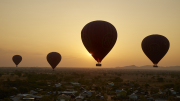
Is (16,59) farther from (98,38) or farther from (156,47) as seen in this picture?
(156,47)

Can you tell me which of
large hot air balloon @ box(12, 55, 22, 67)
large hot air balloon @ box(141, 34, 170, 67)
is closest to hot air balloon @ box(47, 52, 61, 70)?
large hot air balloon @ box(141, 34, 170, 67)

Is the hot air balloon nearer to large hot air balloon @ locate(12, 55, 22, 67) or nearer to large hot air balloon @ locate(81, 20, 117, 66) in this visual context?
large hot air balloon @ locate(81, 20, 117, 66)

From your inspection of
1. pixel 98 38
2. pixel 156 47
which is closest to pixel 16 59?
pixel 98 38

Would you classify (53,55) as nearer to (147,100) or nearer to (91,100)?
(91,100)

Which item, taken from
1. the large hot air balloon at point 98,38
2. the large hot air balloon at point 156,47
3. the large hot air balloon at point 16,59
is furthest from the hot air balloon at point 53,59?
the large hot air balloon at point 16,59

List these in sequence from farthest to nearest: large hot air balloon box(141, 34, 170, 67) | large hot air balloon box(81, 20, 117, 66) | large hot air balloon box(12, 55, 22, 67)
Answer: large hot air balloon box(12, 55, 22, 67)
large hot air balloon box(141, 34, 170, 67)
large hot air balloon box(81, 20, 117, 66)

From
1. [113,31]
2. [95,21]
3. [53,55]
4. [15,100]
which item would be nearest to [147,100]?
[113,31]
